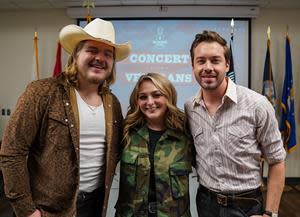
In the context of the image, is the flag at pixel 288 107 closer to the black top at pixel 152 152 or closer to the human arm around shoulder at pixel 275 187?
the human arm around shoulder at pixel 275 187

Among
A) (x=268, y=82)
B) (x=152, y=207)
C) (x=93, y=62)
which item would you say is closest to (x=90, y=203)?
(x=152, y=207)

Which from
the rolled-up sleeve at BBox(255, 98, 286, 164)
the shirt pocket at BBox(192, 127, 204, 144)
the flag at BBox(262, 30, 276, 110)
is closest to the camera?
the rolled-up sleeve at BBox(255, 98, 286, 164)

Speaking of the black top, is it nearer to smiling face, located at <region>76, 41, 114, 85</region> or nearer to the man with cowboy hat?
the man with cowboy hat

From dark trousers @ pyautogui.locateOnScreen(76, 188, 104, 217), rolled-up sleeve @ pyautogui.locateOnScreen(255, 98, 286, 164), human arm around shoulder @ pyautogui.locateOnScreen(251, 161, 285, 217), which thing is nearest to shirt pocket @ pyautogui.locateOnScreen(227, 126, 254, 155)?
rolled-up sleeve @ pyautogui.locateOnScreen(255, 98, 286, 164)

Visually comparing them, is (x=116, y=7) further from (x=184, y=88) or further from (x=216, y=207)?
(x=216, y=207)

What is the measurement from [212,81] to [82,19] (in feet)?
12.7

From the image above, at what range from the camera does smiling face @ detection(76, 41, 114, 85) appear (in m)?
1.37

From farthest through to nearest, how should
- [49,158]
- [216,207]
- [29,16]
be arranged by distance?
[29,16] < [216,207] < [49,158]

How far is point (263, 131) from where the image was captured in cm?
137

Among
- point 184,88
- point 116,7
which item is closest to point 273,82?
point 184,88

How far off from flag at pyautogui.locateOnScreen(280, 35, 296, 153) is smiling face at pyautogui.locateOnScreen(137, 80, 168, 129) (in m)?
3.55

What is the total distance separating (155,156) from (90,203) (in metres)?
0.44

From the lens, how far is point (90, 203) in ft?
4.84

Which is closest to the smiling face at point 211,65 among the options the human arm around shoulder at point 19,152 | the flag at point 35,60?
the human arm around shoulder at point 19,152
